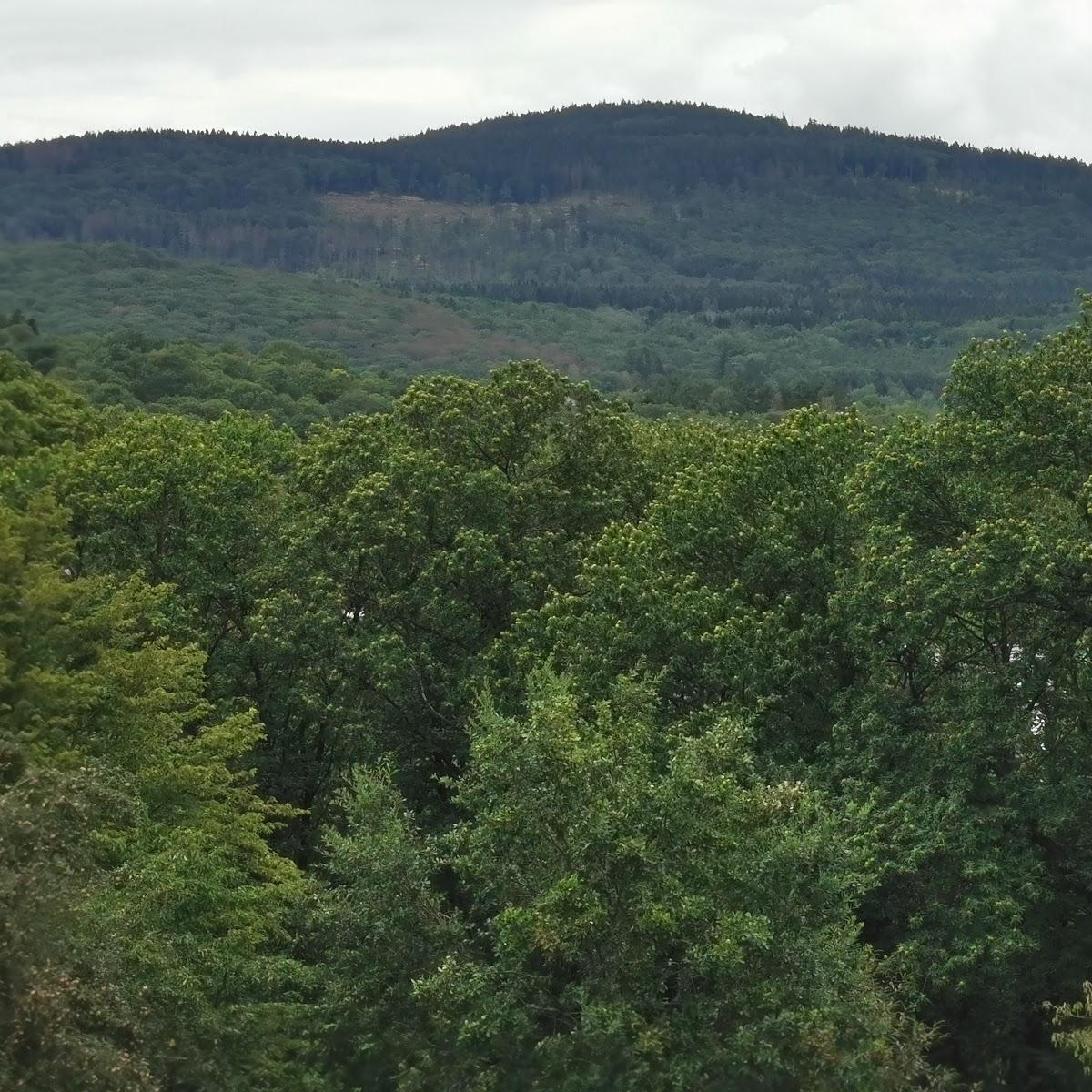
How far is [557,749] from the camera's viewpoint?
94.2 ft

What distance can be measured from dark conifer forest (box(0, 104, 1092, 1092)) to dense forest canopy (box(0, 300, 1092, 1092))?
10 cm

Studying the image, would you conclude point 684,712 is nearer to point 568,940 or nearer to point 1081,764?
point 1081,764

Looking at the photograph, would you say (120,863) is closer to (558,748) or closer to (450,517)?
(558,748)

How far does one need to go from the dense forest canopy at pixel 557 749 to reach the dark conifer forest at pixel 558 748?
10 cm

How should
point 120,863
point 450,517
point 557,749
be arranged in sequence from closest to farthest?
point 557,749
point 120,863
point 450,517

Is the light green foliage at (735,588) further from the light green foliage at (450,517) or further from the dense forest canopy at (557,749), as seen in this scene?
the light green foliage at (450,517)

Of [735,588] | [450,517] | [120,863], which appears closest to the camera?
[120,863]

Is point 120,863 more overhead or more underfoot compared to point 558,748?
more underfoot

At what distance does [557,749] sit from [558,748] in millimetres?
25

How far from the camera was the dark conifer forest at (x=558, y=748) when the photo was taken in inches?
1091

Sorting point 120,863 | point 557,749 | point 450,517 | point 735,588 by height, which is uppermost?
point 450,517

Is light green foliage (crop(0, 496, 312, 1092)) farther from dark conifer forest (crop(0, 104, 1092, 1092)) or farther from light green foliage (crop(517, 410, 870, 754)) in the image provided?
light green foliage (crop(517, 410, 870, 754))

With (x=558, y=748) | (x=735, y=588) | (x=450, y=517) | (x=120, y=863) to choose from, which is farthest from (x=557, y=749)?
(x=450, y=517)

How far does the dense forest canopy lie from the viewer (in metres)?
27.7
